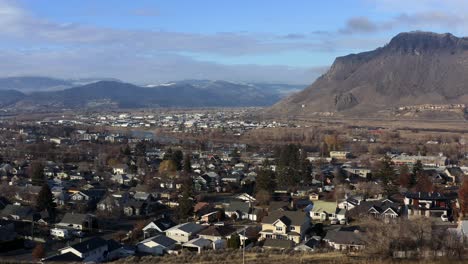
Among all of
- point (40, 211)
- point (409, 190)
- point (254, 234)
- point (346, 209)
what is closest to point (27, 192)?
point (40, 211)

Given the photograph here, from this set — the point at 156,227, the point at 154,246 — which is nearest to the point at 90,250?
the point at 154,246

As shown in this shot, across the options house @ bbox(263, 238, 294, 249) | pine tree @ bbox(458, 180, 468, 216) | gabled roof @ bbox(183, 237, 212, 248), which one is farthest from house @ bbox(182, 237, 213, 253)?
pine tree @ bbox(458, 180, 468, 216)

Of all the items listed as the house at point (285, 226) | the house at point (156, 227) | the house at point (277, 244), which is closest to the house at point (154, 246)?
the house at point (156, 227)

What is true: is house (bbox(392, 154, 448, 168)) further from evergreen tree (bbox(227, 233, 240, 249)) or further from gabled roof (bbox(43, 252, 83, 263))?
gabled roof (bbox(43, 252, 83, 263))

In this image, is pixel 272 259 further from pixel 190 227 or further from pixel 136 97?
pixel 136 97

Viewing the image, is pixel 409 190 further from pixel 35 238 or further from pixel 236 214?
pixel 35 238
